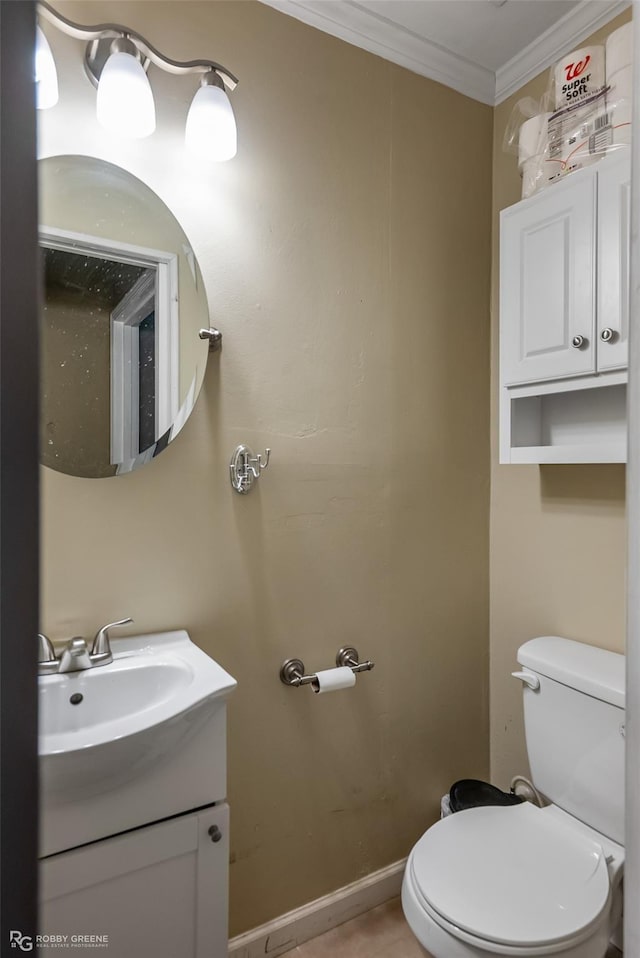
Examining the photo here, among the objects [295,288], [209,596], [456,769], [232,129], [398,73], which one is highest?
[398,73]

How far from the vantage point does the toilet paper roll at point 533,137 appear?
4.75ft

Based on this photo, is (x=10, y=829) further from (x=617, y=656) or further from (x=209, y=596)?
(x=617, y=656)

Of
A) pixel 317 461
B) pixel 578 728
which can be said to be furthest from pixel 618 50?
pixel 578 728

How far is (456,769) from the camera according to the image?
5.74ft

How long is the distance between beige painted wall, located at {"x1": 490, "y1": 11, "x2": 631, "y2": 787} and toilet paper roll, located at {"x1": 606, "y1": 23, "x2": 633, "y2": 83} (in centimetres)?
22

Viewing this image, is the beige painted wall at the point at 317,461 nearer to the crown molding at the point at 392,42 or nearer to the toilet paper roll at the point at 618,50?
the crown molding at the point at 392,42

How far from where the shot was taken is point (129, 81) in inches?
45.1

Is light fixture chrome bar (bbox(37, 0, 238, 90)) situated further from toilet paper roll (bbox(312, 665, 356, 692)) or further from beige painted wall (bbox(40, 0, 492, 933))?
toilet paper roll (bbox(312, 665, 356, 692))

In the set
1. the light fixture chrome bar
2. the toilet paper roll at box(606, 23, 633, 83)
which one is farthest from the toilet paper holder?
the toilet paper roll at box(606, 23, 633, 83)

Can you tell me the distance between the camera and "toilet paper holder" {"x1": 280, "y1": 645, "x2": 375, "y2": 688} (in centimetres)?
140

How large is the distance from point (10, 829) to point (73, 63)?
1.44 m

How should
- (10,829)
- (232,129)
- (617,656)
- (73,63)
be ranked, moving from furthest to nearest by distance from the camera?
(617,656) < (232,129) < (73,63) < (10,829)

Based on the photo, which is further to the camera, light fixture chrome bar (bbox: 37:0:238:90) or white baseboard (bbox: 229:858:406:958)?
white baseboard (bbox: 229:858:406:958)

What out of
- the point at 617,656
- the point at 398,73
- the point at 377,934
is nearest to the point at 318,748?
the point at 377,934
